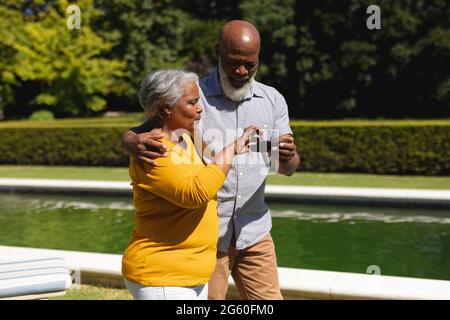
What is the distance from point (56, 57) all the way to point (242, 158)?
2443 centimetres

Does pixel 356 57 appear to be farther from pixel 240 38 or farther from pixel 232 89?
pixel 240 38

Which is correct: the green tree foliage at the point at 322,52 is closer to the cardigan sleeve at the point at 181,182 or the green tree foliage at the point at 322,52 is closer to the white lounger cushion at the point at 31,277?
the white lounger cushion at the point at 31,277

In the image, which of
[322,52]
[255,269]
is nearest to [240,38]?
[255,269]

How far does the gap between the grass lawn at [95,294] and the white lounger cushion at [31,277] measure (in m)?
1.01

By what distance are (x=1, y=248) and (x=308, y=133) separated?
9099 mm

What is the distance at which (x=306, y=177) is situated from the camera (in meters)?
13.1

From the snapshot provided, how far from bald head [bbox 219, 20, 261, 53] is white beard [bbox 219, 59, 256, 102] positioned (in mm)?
158

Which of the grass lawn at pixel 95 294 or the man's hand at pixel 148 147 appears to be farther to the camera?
the grass lawn at pixel 95 294

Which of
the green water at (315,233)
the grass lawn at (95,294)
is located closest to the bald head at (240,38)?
the grass lawn at (95,294)

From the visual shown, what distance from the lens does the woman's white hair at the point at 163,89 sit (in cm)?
254

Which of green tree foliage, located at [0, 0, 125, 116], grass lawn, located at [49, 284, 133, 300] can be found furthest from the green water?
green tree foliage, located at [0, 0, 125, 116]
